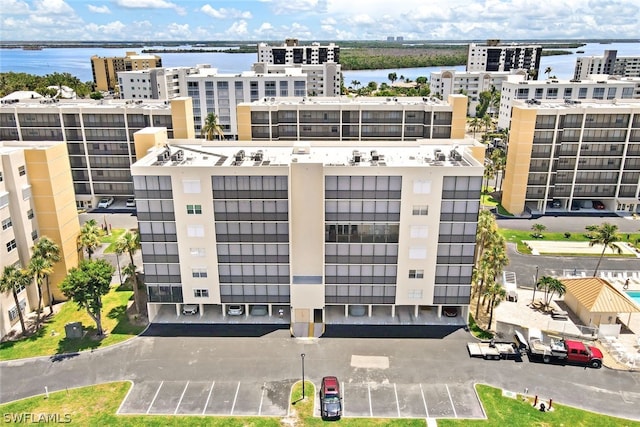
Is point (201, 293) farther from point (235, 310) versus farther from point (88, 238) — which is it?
point (88, 238)

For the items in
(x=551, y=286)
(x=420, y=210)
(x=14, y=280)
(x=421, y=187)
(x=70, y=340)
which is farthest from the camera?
(x=551, y=286)

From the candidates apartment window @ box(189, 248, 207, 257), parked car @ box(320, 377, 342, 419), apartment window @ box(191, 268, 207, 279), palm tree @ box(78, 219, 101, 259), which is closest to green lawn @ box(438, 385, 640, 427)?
parked car @ box(320, 377, 342, 419)

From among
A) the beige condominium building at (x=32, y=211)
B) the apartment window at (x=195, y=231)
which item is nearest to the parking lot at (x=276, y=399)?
the apartment window at (x=195, y=231)

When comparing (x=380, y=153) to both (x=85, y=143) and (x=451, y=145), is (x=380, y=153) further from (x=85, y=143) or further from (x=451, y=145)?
(x=85, y=143)

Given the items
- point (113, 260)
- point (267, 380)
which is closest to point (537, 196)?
point (267, 380)

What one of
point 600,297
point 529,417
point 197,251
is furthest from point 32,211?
point 600,297

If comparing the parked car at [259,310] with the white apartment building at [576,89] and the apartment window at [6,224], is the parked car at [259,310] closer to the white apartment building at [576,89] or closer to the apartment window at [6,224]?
the apartment window at [6,224]
